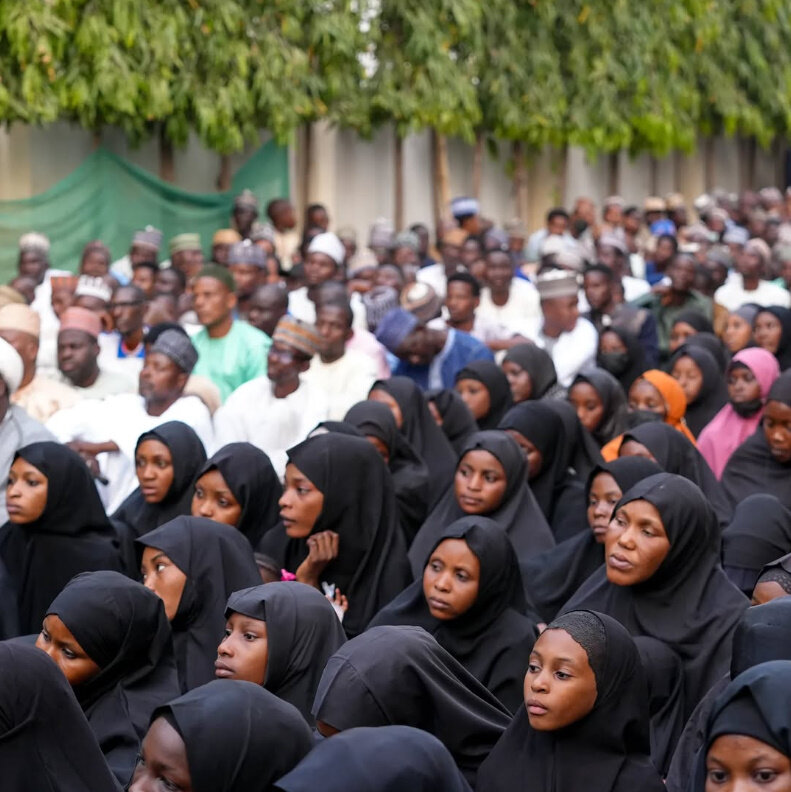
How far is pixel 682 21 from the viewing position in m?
20.1

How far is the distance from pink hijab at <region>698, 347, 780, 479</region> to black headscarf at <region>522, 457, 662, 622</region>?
2.05 meters

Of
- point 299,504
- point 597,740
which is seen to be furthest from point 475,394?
point 597,740

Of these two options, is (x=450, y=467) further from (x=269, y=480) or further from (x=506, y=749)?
Answer: (x=506, y=749)

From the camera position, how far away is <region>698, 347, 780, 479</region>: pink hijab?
8055 mm

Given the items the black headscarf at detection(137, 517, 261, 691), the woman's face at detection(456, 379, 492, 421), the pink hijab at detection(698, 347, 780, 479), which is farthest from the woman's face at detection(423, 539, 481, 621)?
the pink hijab at detection(698, 347, 780, 479)

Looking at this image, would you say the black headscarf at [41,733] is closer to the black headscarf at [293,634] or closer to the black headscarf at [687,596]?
the black headscarf at [293,634]

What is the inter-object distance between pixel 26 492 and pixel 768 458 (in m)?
3.16

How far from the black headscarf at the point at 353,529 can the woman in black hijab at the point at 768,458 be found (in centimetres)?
178

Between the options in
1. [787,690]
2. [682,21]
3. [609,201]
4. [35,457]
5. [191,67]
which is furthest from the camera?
[682,21]

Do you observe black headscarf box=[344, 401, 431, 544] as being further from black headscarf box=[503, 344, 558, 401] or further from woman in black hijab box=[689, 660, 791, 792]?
woman in black hijab box=[689, 660, 791, 792]

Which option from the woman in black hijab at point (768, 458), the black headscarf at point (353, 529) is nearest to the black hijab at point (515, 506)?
the black headscarf at point (353, 529)

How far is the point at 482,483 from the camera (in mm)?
6324

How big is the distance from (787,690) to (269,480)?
10.7ft

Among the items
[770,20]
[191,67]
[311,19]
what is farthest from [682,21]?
[191,67]
